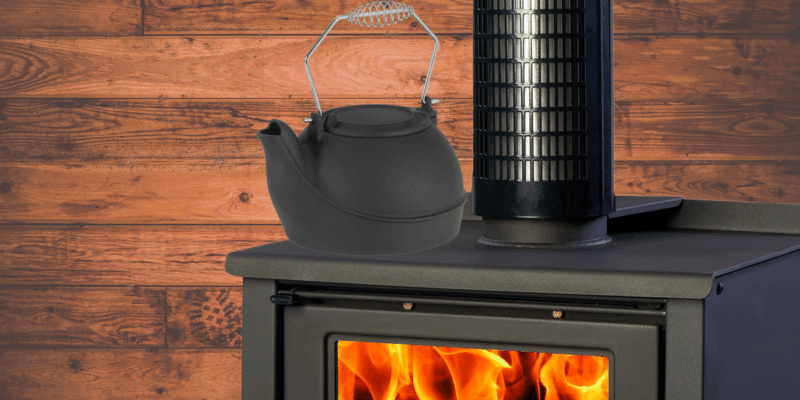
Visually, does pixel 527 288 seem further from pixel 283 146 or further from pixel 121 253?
pixel 121 253

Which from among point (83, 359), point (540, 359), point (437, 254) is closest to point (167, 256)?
point (83, 359)

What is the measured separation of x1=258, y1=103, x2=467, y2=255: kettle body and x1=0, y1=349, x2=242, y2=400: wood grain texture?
111 cm

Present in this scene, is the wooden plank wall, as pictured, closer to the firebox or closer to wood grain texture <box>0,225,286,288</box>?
wood grain texture <box>0,225,286,288</box>

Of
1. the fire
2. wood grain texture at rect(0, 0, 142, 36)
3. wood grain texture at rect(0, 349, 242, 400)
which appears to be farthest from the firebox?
wood grain texture at rect(0, 0, 142, 36)

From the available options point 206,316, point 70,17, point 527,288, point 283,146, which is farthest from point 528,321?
point 70,17

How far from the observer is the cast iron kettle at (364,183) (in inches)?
31.5

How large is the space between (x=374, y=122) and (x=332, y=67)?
1015 millimetres

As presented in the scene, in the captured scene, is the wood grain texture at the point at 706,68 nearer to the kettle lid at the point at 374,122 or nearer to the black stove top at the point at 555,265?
the black stove top at the point at 555,265

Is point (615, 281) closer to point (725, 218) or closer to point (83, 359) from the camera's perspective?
point (725, 218)

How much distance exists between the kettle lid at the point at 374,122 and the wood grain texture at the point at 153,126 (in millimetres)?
955

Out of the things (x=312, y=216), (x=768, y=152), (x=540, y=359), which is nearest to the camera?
(x=312, y=216)

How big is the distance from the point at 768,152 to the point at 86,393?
1468 mm

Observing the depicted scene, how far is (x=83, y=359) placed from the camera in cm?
190

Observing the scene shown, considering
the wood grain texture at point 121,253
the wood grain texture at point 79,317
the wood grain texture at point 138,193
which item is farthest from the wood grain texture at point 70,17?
the wood grain texture at point 79,317
